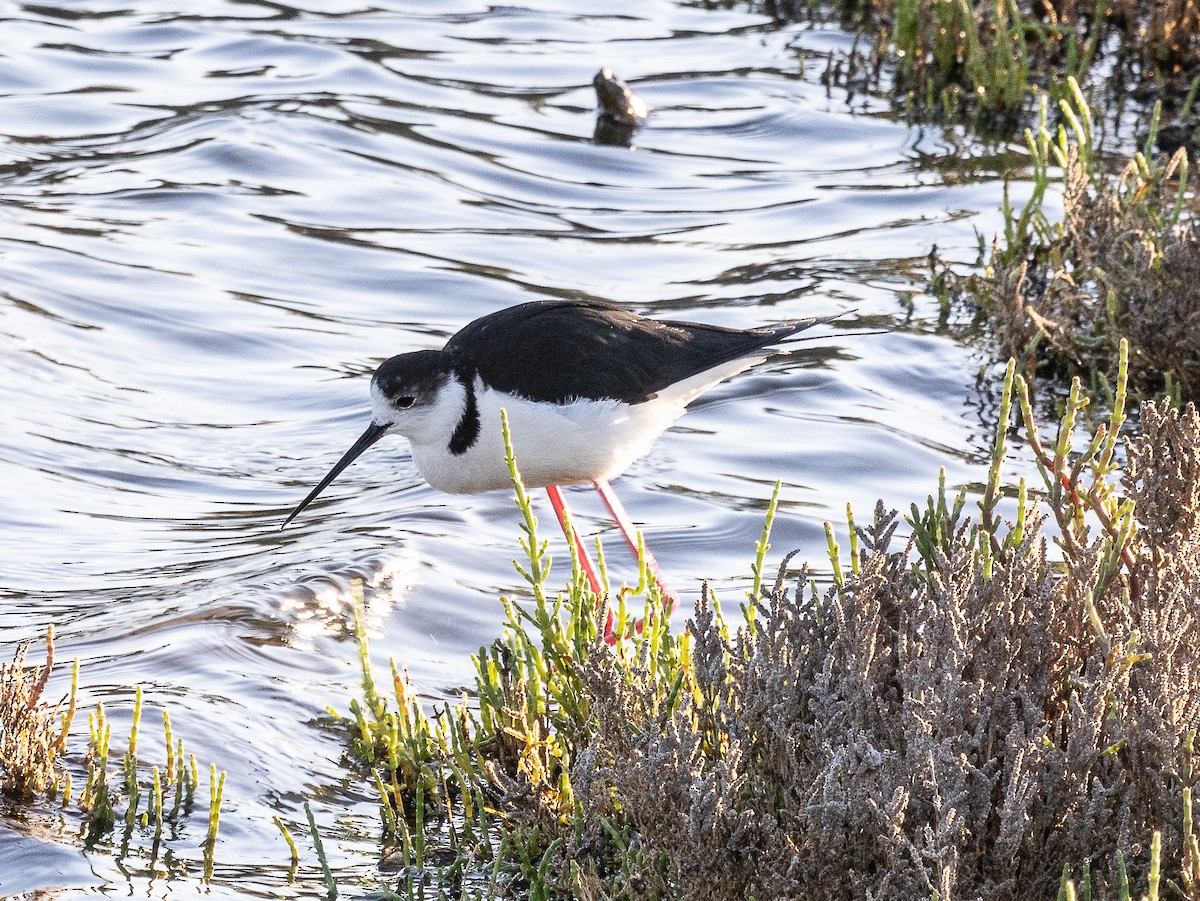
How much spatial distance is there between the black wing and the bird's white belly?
49 mm

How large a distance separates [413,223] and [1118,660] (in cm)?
664

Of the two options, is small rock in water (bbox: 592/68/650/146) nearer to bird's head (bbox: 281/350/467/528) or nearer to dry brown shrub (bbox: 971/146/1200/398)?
dry brown shrub (bbox: 971/146/1200/398)

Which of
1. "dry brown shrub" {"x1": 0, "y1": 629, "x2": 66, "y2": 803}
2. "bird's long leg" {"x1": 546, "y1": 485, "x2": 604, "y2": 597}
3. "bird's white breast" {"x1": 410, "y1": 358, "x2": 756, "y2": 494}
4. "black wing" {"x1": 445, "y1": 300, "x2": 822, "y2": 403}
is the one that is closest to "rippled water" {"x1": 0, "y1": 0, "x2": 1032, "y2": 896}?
"dry brown shrub" {"x1": 0, "y1": 629, "x2": 66, "y2": 803}

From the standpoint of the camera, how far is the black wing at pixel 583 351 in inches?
207

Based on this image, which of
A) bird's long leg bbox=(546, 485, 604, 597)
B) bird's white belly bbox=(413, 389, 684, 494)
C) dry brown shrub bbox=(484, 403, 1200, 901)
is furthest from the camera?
bird's white belly bbox=(413, 389, 684, 494)

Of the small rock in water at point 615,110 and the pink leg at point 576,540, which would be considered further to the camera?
the small rock in water at point 615,110

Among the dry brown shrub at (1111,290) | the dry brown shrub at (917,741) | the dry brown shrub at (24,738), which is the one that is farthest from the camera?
the dry brown shrub at (1111,290)

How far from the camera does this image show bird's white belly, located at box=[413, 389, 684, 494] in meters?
5.20

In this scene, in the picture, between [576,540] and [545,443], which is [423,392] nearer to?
[545,443]

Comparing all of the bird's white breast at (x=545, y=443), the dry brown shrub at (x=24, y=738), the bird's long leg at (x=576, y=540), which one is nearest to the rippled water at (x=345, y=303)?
the dry brown shrub at (x=24, y=738)

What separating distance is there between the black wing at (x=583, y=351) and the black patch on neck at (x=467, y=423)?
5cm

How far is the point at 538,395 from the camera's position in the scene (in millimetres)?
5242

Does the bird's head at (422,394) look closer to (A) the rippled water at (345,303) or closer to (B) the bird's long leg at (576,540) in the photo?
(B) the bird's long leg at (576,540)

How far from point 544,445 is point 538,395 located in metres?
0.16
